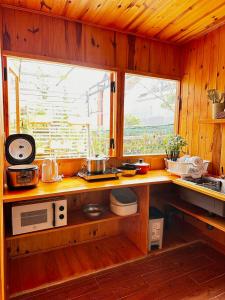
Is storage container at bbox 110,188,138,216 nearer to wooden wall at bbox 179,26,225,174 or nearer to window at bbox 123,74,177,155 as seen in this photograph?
window at bbox 123,74,177,155

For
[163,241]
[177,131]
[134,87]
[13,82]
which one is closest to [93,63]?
[134,87]

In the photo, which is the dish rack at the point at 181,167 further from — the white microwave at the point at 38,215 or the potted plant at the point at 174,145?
the white microwave at the point at 38,215

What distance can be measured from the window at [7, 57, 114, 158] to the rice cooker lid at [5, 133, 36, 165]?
0.21 meters

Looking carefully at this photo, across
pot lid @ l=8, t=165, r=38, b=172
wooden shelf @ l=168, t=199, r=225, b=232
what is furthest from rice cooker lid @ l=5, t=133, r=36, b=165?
wooden shelf @ l=168, t=199, r=225, b=232

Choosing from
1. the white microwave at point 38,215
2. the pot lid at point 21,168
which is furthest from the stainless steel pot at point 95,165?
the pot lid at point 21,168

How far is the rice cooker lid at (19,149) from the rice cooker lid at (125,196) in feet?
2.91

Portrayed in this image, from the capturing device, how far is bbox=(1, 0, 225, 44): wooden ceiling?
1.72 m

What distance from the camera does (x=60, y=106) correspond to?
6.92 ft

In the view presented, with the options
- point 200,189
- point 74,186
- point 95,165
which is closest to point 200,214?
point 200,189

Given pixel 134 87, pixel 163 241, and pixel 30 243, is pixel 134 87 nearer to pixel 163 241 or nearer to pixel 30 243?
pixel 163 241

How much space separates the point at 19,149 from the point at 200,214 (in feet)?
5.64

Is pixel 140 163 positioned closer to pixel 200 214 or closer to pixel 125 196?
pixel 125 196

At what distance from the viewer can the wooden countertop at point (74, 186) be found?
148 cm

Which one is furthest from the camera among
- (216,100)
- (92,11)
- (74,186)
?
(216,100)
